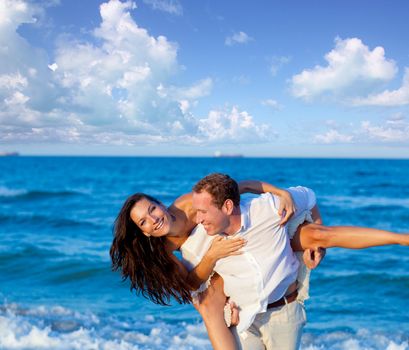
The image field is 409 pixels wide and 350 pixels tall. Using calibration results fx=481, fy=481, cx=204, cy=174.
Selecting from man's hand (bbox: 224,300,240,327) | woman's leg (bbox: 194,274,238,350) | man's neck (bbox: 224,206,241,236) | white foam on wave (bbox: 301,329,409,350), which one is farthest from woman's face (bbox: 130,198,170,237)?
white foam on wave (bbox: 301,329,409,350)

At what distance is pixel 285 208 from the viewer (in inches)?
126

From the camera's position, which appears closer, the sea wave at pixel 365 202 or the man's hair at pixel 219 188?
the man's hair at pixel 219 188

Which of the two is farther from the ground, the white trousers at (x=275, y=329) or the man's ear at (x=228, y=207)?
the man's ear at (x=228, y=207)

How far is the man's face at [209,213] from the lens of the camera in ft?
9.82

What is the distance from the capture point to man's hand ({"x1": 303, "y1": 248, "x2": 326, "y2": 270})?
3.37 metres

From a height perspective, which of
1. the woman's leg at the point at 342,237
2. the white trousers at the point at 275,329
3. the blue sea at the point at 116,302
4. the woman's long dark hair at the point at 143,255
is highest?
the woman's leg at the point at 342,237

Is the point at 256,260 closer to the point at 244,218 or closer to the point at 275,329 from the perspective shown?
the point at 244,218

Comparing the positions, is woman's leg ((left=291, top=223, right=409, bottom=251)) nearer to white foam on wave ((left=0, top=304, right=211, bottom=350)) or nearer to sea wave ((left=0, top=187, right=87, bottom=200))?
white foam on wave ((left=0, top=304, right=211, bottom=350))

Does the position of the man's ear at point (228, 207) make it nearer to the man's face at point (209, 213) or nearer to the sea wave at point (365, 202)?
the man's face at point (209, 213)

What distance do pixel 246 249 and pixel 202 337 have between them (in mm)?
4043

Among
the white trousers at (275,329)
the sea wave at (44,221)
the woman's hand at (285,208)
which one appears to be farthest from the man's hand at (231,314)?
the sea wave at (44,221)

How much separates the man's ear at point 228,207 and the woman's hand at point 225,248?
201mm

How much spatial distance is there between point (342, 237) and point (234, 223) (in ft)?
2.40

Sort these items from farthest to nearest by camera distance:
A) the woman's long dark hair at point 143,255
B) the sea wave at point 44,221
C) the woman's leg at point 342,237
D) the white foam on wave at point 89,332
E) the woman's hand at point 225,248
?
the sea wave at point 44,221
the white foam on wave at point 89,332
the woman's long dark hair at point 143,255
the woman's hand at point 225,248
the woman's leg at point 342,237
